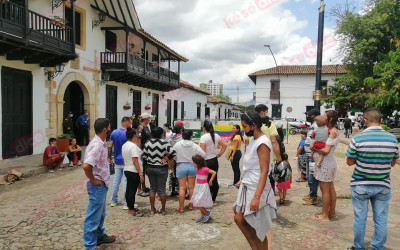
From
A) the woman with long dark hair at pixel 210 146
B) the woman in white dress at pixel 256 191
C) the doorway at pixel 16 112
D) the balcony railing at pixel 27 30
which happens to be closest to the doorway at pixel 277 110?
the balcony railing at pixel 27 30

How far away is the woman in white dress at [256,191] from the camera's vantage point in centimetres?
282

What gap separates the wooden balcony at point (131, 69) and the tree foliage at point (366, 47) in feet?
38.4

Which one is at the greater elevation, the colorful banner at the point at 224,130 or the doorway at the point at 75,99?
the doorway at the point at 75,99

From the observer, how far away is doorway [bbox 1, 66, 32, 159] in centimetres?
922

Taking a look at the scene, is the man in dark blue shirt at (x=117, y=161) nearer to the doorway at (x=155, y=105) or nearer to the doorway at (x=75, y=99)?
the doorway at (x=75, y=99)

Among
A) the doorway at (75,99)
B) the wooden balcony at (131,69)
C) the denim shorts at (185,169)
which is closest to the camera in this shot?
the denim shorts at (185,169)

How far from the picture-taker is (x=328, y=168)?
14.3 ft

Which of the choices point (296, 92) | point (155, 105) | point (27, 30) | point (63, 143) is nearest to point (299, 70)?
point (296, 92)

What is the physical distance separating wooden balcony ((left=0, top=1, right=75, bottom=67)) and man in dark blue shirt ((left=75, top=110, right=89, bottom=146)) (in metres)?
2.96

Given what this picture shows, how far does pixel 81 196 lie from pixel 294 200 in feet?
14.0

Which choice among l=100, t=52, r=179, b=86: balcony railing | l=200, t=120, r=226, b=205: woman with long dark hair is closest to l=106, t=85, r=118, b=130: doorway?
l=100, t=52, r=179, b=86: balcony railing

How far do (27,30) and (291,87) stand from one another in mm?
32563

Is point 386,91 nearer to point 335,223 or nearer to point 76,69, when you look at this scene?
point 335,223

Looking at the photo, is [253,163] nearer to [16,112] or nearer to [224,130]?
[16,112]
